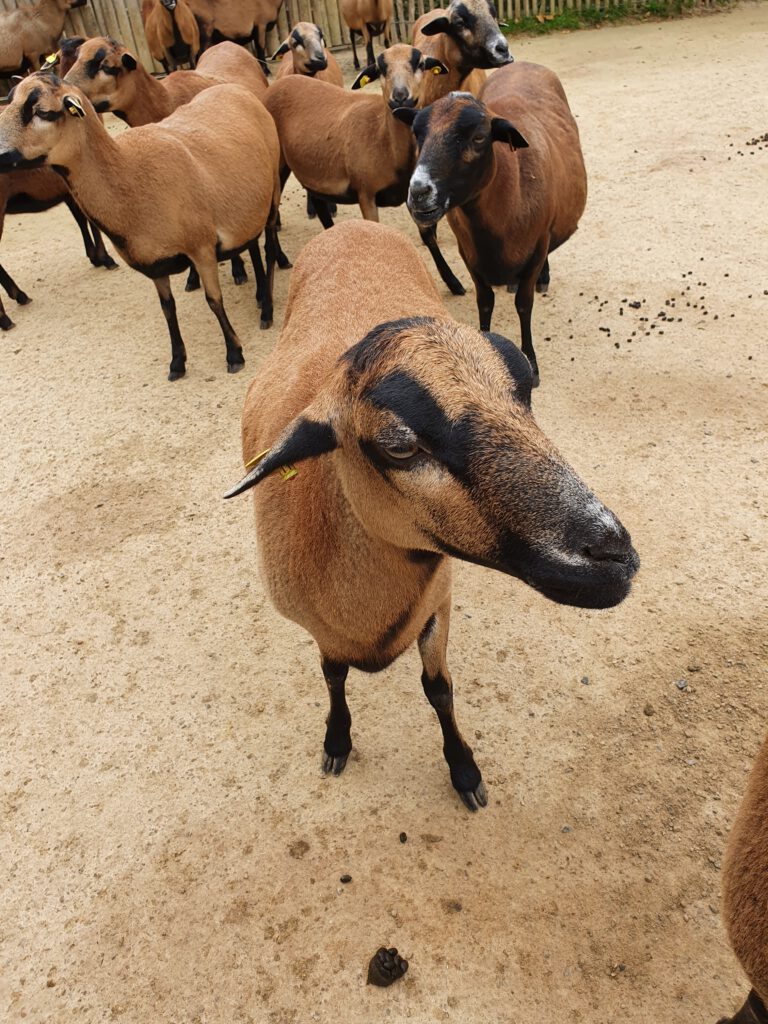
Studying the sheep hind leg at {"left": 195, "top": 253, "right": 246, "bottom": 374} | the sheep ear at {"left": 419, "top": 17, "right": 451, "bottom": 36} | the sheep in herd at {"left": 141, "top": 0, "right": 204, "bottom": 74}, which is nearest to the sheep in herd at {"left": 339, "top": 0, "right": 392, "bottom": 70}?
the sheep in herd at {"left": 141, "top": 0, "right": 204, "bottom": 74}

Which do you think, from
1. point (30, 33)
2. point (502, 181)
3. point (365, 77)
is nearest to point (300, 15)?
point (30, 33)

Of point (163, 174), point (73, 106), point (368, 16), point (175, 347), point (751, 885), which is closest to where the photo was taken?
point (751, 885)

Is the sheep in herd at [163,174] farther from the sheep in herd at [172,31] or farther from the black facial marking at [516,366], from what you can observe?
the sheep in herd at [172,31]

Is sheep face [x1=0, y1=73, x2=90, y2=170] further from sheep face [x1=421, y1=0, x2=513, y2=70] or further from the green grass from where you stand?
the green grass

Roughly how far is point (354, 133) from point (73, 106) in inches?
95.7

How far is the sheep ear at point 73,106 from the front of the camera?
5.06 metres

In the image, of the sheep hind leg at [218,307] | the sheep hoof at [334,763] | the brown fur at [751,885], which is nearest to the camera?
the brown fur at [751,885]

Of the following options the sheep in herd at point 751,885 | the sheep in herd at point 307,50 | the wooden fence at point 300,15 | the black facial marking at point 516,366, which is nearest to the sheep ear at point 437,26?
the sheep in herd at point 307,50

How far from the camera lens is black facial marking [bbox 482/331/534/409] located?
205cm

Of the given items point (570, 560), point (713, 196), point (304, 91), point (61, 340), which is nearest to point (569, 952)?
point (570, 560)

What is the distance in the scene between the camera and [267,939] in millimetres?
2689

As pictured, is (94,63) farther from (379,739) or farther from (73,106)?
(379,739)

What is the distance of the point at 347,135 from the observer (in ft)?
21.6

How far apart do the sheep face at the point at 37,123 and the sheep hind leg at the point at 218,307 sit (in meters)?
1.17
